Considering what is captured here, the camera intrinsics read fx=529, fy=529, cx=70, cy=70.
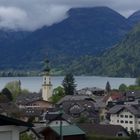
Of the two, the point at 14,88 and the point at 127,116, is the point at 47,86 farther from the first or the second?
the point at 127,116

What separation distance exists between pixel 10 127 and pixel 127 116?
5627 centimetres

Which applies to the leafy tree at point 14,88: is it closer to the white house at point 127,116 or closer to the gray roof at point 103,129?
the white house at point 127,116

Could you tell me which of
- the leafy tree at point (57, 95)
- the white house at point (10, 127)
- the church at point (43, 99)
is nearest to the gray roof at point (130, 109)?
the church at point (43, 99)

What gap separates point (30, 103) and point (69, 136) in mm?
53616

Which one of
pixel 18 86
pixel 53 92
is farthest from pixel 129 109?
pixel 18 86

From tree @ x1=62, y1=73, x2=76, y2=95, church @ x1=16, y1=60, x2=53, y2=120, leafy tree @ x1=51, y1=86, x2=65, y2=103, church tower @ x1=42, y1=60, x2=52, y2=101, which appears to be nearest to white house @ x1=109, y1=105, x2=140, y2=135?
church @ x1=16, y1=60, x2=53, y2=120

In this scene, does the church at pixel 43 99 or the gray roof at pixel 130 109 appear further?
the church at pixel 43 99

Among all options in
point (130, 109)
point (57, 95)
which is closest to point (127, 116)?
point (130, 109)

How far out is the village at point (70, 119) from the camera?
7.51m

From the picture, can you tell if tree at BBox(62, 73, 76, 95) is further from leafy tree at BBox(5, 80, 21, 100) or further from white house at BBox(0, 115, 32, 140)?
white house at BBox(0, 115, 32, 140)

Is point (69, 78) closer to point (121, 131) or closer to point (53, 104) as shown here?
point (53, 104)

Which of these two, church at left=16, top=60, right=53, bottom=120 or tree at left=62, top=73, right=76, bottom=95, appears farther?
tree at left=62, top=73, right=76, bottom=95

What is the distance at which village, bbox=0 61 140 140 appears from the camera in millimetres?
7511

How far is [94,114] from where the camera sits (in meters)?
73.0
